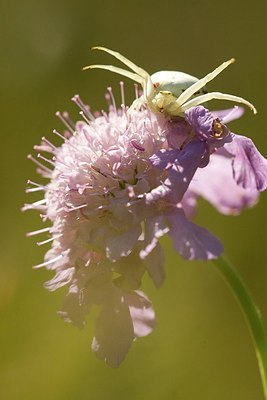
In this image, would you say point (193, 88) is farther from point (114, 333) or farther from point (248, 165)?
point (114, 333)

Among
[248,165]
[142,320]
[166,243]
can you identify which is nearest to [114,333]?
[142,320]

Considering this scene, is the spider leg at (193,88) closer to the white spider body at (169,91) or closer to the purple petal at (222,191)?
the white spider body at (169,91)

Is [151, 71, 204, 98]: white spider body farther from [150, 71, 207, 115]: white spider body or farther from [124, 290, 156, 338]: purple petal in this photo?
[124, 290, 156, 338]: purple petal

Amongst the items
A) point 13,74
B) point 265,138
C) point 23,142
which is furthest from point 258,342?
point 13,74

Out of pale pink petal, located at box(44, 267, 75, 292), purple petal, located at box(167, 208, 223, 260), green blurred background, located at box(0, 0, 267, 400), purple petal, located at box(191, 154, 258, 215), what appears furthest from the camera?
green blurred background, located at box(0, 0, 267, 400)

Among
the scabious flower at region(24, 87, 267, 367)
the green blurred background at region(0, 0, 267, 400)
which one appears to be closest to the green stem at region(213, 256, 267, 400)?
the scabious flower at region(24, 87, 267, 367)

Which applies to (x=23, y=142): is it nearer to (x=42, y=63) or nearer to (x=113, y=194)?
(x=42, y=63)
